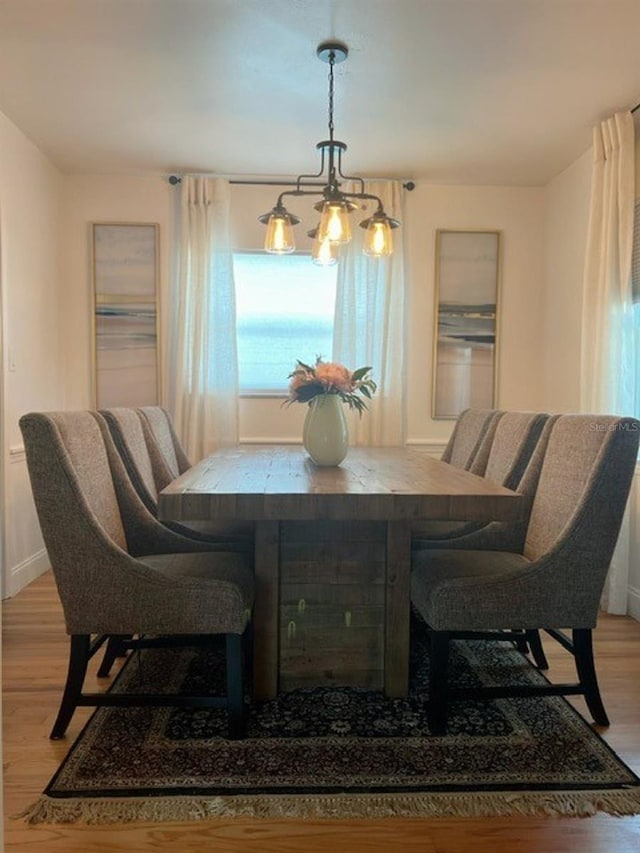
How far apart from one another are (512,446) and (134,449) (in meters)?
1.49

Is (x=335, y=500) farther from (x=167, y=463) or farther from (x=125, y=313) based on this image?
(x=125, y=313)

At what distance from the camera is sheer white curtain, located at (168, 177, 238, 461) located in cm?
371

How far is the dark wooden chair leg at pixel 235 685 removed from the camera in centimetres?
166

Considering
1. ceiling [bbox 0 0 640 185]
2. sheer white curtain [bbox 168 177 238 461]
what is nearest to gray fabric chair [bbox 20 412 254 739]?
ceiling [bbox 0 0 640 185]

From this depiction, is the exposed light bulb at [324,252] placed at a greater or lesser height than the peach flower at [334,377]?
greater

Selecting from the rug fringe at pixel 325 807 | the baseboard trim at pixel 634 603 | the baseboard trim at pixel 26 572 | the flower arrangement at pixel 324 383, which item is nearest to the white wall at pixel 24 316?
the baseboard trim at pixel 26 572

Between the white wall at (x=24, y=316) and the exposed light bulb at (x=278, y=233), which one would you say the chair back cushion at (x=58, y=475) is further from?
the white wall at (x=24, y=316)

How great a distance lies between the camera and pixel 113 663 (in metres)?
2.20

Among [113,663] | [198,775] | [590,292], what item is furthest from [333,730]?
[590,292]

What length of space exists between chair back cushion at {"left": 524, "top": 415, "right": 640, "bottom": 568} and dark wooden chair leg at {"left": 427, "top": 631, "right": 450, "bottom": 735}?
423mm

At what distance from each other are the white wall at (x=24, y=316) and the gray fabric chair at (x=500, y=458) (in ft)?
7.10

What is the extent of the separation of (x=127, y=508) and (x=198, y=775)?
2.86 feet

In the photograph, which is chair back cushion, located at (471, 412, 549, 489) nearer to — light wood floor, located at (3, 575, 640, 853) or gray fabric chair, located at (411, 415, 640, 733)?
gray fabric chair, located at (411, 415, 640, 733)

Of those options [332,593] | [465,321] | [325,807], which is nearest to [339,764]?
[325,807]
